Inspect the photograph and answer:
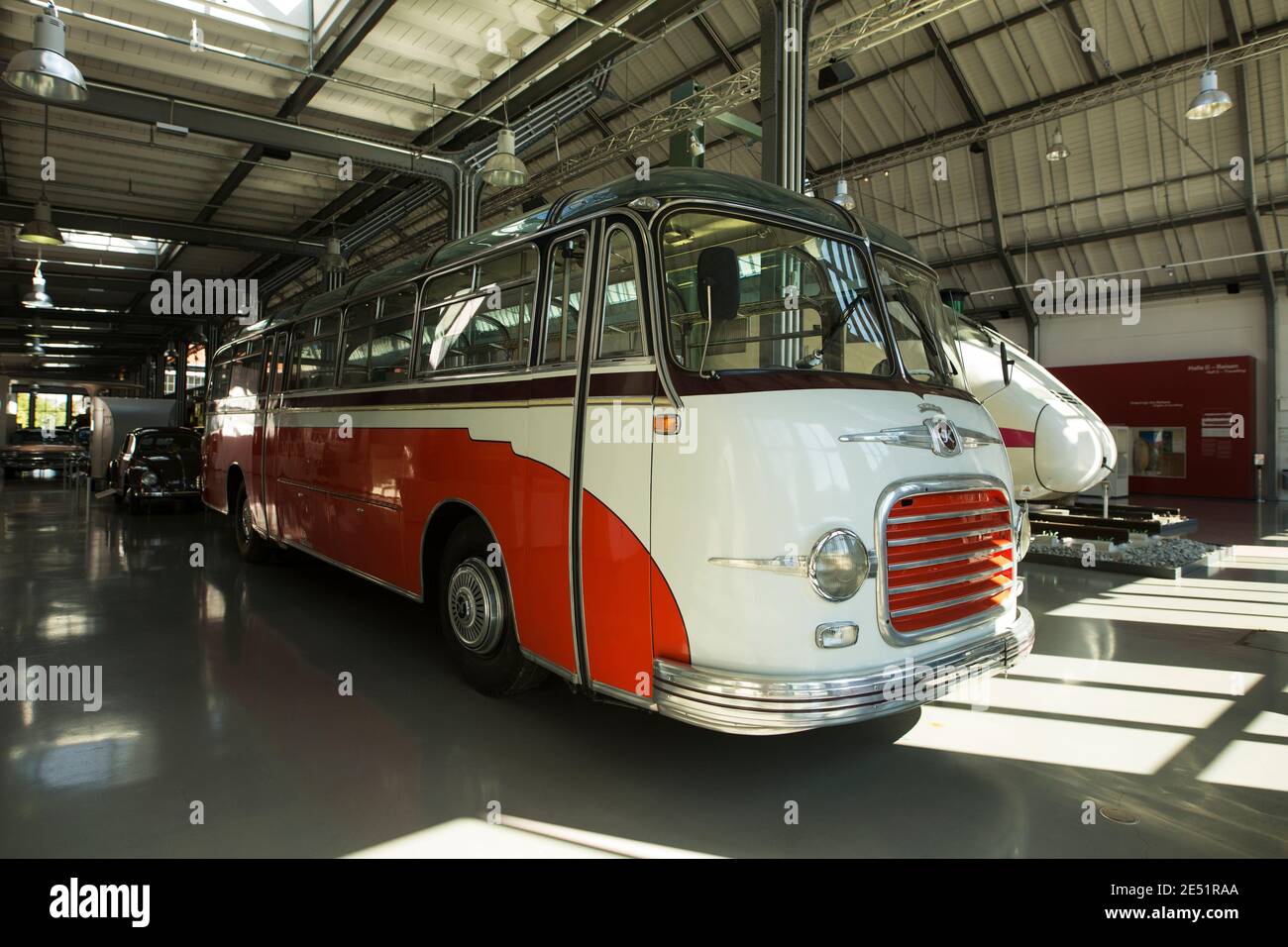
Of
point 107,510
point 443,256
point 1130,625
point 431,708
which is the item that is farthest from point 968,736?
point 107,510

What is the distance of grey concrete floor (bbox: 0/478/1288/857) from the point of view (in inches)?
122

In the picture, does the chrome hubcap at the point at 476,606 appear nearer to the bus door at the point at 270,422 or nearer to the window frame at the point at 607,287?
the window frame at the point at 607,287

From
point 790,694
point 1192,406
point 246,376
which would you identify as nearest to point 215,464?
point 246,376

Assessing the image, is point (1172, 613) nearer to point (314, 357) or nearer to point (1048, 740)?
point (1048, 740)

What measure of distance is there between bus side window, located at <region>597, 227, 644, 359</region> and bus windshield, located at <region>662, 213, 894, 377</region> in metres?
0.16

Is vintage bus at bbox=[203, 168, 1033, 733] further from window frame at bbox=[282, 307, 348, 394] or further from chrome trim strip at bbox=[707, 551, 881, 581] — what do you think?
window frame at bbox=[282, 307, 348, 394]

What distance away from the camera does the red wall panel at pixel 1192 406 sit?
1870 cm

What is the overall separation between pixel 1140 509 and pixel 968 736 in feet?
36.4

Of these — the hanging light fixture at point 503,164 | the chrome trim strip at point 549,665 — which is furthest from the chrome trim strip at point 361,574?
the hanging light fixture at point 503,164

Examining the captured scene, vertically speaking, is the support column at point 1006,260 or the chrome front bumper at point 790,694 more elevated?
the support column at point 1006,260

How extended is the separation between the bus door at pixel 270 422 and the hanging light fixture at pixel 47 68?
275 cm

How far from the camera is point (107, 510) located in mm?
15031

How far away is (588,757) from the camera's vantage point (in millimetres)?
3805
